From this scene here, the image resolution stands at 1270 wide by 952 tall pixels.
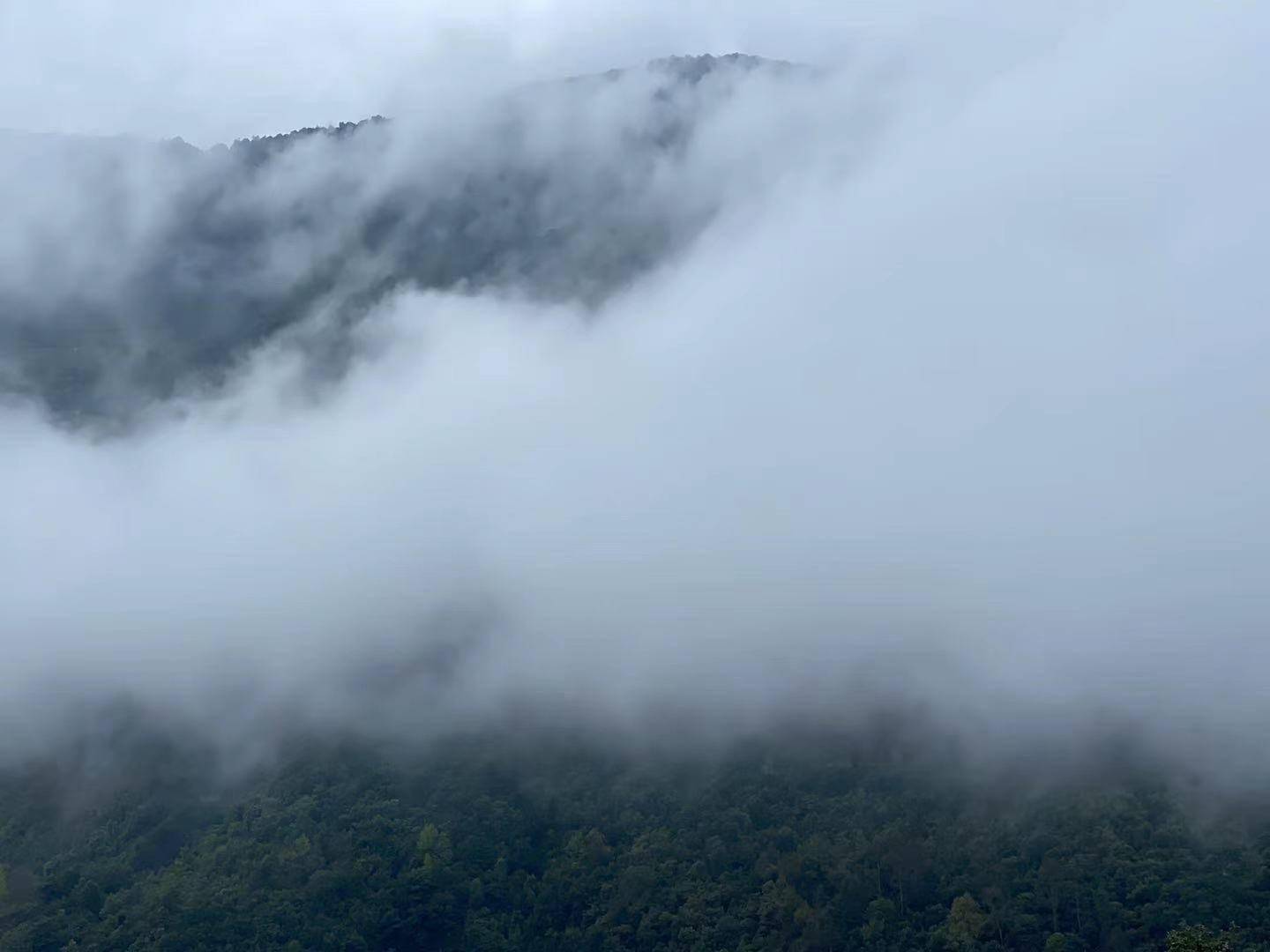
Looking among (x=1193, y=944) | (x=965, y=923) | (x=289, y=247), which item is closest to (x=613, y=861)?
(x=965, y=923)

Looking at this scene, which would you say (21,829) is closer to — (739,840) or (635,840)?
(635,840)

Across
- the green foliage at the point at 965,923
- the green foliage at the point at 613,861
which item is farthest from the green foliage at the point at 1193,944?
the green foliage at the point at 965,923

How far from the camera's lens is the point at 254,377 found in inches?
6831

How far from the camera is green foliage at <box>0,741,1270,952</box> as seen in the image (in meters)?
82.8

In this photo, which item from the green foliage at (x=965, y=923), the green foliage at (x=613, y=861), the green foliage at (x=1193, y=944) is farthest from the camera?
the green foliage at (x=613, y=861)

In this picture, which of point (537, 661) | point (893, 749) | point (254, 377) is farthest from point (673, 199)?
point (893, 749)

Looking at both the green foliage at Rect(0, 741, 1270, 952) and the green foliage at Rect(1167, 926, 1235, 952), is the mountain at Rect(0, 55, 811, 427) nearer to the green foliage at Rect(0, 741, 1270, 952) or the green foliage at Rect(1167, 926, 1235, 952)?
the green foliage at Rect(0, 741, 1270, 952)

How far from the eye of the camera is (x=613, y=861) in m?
96.4

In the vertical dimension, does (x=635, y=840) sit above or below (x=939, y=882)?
above

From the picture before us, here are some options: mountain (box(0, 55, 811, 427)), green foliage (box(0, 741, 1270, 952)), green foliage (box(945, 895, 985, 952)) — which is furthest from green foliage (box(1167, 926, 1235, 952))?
mountain (box(0, 55, 811, 427))

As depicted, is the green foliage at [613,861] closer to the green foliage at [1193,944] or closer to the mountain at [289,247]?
the green foliage at [1193,944]

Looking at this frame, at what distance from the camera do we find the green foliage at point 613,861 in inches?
3258

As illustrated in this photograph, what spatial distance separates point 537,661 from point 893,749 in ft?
113

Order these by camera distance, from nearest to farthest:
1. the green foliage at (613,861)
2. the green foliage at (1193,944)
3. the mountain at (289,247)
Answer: the green foliage at (1193,944) → the green foliage at (613,861) → the mountain at (289,247)
